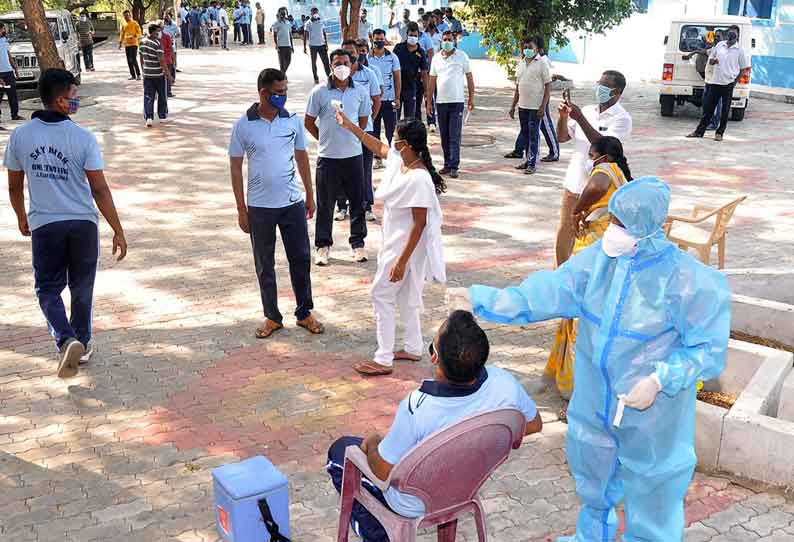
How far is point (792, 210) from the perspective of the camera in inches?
393

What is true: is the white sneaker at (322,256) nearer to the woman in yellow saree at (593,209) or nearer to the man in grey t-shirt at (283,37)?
the woman in yellow saree at (593,209)

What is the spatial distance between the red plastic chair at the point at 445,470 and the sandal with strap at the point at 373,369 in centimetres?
231

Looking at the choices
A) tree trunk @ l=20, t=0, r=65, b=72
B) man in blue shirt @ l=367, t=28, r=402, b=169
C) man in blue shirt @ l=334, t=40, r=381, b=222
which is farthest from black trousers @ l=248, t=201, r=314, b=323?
tree trunk @ l=20, t=0, r=65, b=72

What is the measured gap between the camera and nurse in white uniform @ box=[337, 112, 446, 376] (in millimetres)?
5320

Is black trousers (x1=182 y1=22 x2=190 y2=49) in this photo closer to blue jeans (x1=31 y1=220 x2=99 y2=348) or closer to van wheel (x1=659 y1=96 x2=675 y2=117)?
van wheel (x1=659 y1=96 x2=675 y2=117)

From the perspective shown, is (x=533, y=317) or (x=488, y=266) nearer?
(x=533, y=317)

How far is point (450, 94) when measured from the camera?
10852 millimetres

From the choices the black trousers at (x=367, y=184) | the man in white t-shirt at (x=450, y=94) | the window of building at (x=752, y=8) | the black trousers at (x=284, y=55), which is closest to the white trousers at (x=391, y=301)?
the black trousers at (x=367, y=184)

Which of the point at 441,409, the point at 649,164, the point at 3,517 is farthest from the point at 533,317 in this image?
the point at 649,164

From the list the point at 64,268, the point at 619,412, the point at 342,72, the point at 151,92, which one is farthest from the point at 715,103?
the point at 619,412

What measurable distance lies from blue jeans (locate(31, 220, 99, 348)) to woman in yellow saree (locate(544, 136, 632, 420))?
3030 mm

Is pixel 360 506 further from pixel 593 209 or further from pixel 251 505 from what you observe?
pixel 593 209

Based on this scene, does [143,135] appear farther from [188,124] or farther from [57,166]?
[57,166]

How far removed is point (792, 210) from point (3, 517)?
8.83 meters
